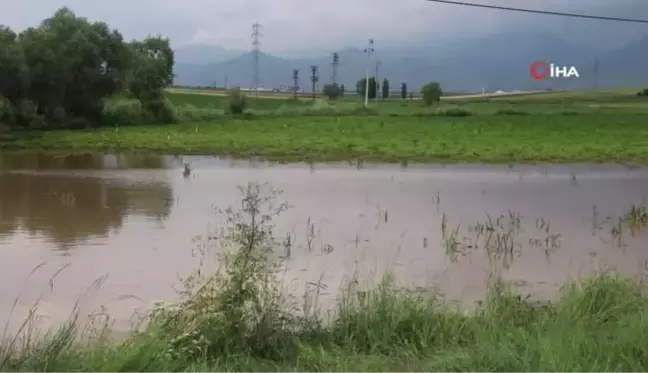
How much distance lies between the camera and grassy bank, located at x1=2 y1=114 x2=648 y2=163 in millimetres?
23953

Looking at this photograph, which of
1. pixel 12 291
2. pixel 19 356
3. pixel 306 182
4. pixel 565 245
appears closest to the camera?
pixel 19 356

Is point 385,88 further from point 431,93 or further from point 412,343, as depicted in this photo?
point 412,343

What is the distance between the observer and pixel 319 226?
11.9m

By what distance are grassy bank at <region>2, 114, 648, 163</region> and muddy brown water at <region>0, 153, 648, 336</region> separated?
3105 mm

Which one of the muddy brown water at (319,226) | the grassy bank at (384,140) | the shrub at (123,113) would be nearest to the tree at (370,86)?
the shrub at (123,113)

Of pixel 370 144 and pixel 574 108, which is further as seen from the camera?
pixel 574 108

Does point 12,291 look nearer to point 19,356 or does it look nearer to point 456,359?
point 19,356

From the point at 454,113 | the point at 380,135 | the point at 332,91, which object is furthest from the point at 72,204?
the point at 332,91

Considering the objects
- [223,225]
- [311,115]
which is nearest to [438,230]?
[223,225]

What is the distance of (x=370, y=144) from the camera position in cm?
2591

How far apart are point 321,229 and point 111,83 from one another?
22.9m

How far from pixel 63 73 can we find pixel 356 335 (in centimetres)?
2697

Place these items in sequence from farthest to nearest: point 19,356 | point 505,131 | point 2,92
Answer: point 505,131, point 2,92, point 19,356

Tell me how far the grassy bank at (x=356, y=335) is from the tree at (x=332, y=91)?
65874 millimetres
